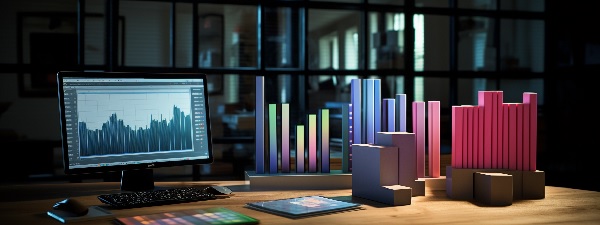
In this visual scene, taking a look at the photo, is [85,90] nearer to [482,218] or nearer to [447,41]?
[482,218]

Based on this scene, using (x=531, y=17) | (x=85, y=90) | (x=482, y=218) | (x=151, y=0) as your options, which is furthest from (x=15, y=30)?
(x=531, y=17)

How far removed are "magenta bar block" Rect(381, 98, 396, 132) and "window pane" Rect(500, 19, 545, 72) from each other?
2.50 m

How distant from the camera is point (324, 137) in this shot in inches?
87.3

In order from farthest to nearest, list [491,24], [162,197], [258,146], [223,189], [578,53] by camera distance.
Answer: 1. [491,24]
2. [578,53]
3. [258,146]
4. [223,189]
5. [162,197]

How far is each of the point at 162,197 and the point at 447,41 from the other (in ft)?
9.74

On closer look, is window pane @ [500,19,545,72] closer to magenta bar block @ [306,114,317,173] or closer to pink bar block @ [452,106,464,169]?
pink bar block @ [452,106,464,169]

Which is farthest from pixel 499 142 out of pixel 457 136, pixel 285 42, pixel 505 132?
pixel 285 42

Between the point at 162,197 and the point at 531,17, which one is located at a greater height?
the point at 531,17

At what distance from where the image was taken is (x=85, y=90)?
6.29 ft

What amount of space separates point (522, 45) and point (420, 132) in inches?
107

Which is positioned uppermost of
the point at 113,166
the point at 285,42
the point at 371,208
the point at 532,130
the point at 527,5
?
the point at 527,5

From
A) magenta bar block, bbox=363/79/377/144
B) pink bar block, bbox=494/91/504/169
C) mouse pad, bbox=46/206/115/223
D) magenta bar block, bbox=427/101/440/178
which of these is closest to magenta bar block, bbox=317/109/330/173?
magenta bar block, bbox=363/79/377/144

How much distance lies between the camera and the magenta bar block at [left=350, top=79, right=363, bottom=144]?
2.20m

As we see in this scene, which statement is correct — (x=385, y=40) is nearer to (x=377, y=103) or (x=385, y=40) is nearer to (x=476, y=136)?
(x=377, y=103)
